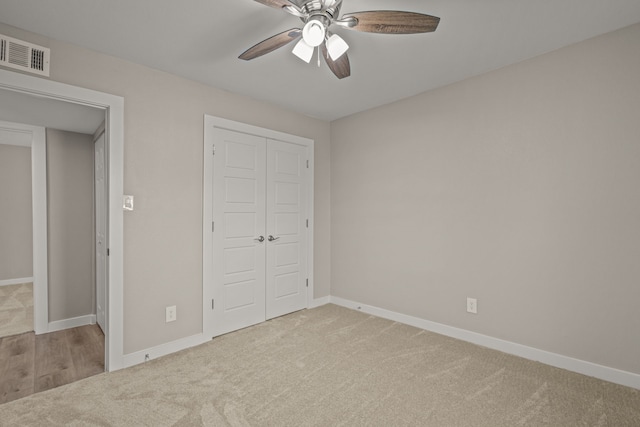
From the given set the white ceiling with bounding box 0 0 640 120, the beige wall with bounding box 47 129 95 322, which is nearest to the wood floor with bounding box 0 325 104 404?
the beige wall with bounding box 47 129 95 322

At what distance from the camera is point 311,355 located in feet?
8.77

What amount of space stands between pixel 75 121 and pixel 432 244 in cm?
391

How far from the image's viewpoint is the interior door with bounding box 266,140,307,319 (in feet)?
11.9

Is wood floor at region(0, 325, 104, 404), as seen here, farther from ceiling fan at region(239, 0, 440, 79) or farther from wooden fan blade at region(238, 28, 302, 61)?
ceiling fan at region(239, 0, 440, 79)

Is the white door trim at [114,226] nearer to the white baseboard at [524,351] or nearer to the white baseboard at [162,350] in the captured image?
the white baseboard at [162,350]

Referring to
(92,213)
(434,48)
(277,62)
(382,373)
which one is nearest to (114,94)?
(277,62)

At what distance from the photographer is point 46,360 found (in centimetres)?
267

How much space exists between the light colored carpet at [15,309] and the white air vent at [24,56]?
278cm

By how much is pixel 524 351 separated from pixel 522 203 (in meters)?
1.25

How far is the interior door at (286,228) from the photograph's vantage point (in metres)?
3.63

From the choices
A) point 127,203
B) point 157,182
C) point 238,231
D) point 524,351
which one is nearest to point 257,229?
point 238,231

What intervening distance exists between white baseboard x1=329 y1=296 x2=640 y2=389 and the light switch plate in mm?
2783

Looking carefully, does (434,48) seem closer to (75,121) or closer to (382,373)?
(382,373)

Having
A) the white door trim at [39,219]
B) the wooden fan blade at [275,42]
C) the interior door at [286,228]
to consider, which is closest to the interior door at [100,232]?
the white door trim at [39,219]
